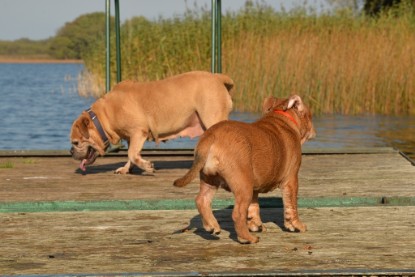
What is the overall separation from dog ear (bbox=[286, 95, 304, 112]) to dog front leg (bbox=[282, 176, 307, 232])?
530 mm

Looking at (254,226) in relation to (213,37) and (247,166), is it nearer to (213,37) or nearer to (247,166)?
(247,166)

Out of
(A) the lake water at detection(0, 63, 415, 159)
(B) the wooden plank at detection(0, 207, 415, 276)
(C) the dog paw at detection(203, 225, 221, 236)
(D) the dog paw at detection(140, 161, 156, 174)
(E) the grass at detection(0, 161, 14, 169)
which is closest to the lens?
(B) the wooden plank at detection(0, 207, 415, 276)

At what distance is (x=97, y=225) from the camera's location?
254 inches

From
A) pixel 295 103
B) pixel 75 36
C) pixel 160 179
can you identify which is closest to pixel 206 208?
pixel 295 103

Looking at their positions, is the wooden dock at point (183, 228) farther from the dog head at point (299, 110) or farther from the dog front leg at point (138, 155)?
the dog head at point (299, 110)

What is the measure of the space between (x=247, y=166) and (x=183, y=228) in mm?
903

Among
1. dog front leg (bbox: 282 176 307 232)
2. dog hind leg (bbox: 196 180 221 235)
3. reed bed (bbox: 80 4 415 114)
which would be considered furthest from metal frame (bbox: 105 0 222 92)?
reed bed (bbox: 80 4 415 114)

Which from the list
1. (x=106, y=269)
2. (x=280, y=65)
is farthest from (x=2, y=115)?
(x=106, y=269)

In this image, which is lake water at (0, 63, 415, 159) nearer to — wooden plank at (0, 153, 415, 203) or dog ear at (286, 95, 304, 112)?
wooden plank at (0, 153, 415, 203)

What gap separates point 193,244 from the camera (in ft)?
19.0

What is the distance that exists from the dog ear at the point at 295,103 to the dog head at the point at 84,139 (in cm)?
326

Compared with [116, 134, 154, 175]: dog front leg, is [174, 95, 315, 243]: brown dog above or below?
above

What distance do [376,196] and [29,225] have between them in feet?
8.94

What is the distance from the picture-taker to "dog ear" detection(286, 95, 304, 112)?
6348 millimetres
